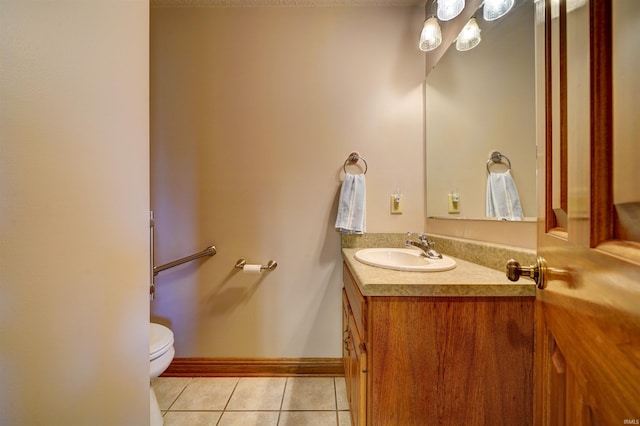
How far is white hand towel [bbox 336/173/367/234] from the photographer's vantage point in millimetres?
1414

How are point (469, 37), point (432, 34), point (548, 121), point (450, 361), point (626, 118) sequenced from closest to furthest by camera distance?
point (626, 118) → point (548, 121) → point (450, 361) → point (469, 37) → point (432, 34)

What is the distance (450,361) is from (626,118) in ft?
2.48

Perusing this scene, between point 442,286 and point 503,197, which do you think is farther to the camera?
point 503,197

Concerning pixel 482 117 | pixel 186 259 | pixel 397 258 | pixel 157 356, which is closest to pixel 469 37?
→ pixel 482 117

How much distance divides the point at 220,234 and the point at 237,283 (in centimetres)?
35

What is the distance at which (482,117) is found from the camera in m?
1.12

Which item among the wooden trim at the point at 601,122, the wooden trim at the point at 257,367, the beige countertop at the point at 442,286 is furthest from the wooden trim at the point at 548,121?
the wooden trim at the point at 257,367

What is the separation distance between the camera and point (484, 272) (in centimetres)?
90

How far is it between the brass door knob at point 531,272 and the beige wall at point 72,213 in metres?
0.95

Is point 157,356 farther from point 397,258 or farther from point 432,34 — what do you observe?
point 432,34

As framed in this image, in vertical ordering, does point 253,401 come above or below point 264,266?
below

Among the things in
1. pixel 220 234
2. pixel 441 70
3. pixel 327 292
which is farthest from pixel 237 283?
pixel 441 70

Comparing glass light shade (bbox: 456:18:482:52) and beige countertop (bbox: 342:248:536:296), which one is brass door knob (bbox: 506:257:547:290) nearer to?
beige countertop (bbox: 342:248:536:296)

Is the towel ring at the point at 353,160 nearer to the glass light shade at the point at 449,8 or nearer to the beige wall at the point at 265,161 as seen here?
the beige wall at the point at 265,161
